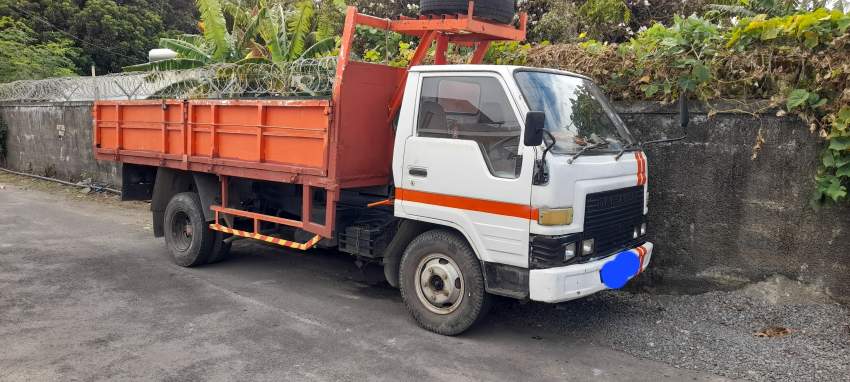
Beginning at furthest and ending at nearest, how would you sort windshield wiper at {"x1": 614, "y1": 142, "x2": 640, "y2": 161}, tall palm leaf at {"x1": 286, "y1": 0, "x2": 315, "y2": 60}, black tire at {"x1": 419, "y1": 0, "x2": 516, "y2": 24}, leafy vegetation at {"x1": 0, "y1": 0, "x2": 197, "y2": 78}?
leafy vegetation at {"x1": 0, "y1": 0, "x2": 197, "y2": 78} < tall palm leaf at {"x1": 286, "y1": 0, "x2": 315, "y2": 60} < black tire at {"x1": 419, "y1": 0, "x2": 516, "y2": 24} < windshield wiper at {"x1": 614, "y1": 142, "x2": 640, "y2": 161}

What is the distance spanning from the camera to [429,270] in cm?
492

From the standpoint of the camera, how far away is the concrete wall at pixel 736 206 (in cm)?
522

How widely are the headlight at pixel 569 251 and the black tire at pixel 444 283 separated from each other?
0.66 m

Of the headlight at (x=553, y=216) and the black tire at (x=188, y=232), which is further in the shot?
the black tire at (x=188, y=232)

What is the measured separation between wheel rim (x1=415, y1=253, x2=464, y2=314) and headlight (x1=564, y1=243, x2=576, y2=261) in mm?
826

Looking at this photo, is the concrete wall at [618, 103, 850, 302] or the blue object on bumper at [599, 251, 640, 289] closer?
the blue object on bumper at [599, 251, 640, 289]

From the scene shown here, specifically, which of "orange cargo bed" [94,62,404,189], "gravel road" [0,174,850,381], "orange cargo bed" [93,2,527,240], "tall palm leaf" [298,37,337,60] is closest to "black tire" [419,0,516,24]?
"orange cargo bed" [93,2,527,240]

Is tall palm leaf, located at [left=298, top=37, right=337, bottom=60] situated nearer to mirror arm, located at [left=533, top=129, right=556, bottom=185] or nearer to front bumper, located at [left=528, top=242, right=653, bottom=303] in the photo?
mirror arm, located at [left=533, top=129, right=556, bottom=185]

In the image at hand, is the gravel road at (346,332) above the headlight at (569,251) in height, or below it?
below

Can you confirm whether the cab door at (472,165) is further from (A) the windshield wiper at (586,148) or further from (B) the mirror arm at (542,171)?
(A) the windshield wiper at (586,148)

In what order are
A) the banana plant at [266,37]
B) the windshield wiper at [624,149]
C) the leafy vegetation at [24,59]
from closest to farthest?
1. the windshield wiper at [624,149]
2. the banana plant at [266,37]
3. the leafy vegetation at [24,59]

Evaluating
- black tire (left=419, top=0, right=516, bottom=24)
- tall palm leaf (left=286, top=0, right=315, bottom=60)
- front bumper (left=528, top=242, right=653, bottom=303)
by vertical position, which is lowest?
front bumper (left=528, top=242, right=653, bottom=303)

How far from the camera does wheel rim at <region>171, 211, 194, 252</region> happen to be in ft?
23.3

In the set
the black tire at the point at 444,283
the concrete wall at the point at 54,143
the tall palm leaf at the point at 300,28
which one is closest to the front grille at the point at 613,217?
the black tire at the point at 444,283
